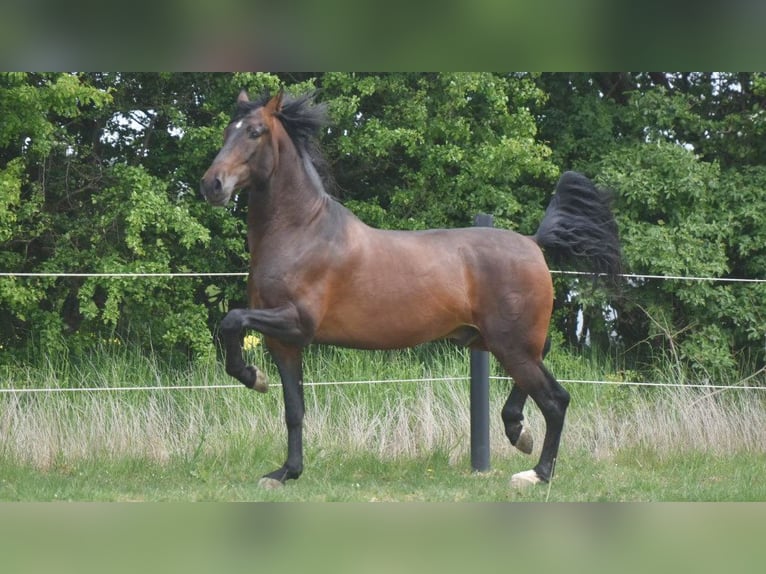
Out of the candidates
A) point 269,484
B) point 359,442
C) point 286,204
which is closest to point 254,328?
point 286,204

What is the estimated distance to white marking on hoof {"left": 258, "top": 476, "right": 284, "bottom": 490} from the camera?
5.80 meters

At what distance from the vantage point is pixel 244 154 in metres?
5.74

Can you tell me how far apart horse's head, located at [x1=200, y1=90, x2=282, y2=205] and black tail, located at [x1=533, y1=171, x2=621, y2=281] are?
219 cm

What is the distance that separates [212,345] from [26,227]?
3.08 m

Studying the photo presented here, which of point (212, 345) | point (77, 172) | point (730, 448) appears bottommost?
point (730, 448)

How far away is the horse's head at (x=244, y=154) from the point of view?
5.54m

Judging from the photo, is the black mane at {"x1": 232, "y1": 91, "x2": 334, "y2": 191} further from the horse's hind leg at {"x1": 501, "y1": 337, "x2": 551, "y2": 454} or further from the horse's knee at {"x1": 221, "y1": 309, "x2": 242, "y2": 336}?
the horse's hind leg at {"x1": 501, "y1": 337, "x2": 551, "y2": 454}

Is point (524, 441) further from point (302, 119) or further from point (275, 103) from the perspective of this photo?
point (275, 103)

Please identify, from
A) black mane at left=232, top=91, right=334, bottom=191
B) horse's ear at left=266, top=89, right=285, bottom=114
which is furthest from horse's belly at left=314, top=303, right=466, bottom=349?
horse's ear at left=266, top=89, right=285, bottom=114

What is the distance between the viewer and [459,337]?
6566mm

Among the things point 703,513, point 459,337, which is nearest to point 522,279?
point 459,337

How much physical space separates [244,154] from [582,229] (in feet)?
8.76

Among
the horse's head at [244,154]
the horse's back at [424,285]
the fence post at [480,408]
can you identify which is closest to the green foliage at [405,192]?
the fence post at [480,408]
